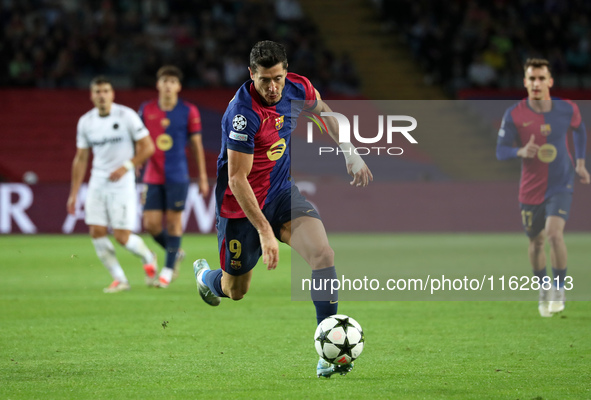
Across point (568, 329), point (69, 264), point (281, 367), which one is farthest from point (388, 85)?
point (281, 367)

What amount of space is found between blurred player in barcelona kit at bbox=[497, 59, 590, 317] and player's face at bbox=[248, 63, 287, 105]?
3.52 metres

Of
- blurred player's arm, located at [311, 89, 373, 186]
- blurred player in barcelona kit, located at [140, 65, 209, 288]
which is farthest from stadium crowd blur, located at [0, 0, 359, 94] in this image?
blurred player's arm, located at [311, 89, 373, 186]

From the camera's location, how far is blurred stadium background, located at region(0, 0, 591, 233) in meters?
18.6

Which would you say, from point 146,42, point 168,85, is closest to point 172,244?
point 168,85

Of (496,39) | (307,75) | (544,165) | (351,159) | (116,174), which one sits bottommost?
Answer: (351,159)

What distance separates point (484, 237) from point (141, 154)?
929 cm

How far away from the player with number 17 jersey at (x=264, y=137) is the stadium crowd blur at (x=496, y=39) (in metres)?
17.9

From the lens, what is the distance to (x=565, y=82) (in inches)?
923

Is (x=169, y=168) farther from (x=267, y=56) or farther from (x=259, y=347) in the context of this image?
(x=267, y=56)

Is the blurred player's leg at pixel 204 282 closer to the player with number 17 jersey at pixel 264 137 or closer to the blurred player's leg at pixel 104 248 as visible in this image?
the player with number 17 jersey at pixel 264 137

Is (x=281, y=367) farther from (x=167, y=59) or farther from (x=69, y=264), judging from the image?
(x=167, y=59)

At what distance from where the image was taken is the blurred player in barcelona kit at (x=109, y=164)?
10211 mm

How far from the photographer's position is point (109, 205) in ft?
33.6

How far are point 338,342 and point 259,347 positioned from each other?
1.37 m
